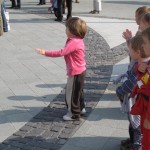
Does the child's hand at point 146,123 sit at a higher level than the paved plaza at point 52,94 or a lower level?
higher

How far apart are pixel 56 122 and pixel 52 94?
1050mm

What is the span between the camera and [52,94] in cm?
572

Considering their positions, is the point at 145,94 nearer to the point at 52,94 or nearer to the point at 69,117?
the point at 69,117

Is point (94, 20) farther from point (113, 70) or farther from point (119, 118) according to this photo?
point (119, 118)

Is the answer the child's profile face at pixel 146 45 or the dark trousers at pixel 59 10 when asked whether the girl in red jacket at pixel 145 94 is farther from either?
the dark trousers at pixel 59 10

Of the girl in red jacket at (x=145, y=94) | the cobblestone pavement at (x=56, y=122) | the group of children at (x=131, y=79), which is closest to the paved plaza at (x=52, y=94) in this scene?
the cobblestone pavement at (x=56, y=122)

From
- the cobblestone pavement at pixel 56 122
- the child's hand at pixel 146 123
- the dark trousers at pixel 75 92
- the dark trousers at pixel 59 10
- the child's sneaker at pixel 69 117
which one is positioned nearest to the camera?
the child's hand at pixel 146 123

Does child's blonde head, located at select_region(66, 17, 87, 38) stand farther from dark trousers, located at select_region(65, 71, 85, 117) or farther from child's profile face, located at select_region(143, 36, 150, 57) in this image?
child's profile face, located at select_region(143, 36, 150, 57)

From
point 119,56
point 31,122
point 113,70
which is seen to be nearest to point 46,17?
point 119,56

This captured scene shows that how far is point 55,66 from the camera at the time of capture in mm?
7117

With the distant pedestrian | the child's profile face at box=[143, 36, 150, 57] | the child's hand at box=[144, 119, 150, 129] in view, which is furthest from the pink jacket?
the child's hand at box=[144, 119, 150, 129]

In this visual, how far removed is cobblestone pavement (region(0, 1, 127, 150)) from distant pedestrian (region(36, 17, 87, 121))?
0.21m

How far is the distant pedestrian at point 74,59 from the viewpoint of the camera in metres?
4.36

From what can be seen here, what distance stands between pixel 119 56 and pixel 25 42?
2.49 meters
